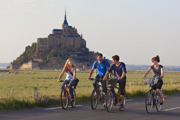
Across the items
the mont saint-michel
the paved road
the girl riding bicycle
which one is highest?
the mont saint-michel

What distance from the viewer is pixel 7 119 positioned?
895 centimetres

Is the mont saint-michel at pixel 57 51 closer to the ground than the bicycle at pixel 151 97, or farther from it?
farther from it

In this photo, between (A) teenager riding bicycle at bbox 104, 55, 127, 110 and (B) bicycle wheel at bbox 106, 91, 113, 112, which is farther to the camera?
(A) teenager riding bicycle at bbox 104, 55, 127, 110

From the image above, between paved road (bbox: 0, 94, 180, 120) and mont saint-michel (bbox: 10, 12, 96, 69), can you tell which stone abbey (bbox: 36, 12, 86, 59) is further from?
paved road (bbox: 0, 94, 180, 120)

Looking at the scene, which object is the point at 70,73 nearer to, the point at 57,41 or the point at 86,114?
the point at 86,114

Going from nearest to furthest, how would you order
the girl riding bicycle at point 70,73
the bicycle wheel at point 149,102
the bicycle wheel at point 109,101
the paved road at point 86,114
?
the paved road at point 86,114
the bicycle wheel at point 149,102
the bicycle wheel at point 109,101
the girl riding bicycle at point 70,73

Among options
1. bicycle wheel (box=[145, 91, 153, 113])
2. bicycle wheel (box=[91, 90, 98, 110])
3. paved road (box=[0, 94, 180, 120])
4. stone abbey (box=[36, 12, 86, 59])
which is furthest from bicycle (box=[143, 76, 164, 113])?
stone abbey (box=[36, 12, 86, 59])

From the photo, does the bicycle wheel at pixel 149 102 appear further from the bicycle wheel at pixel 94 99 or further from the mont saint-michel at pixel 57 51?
the mont saint-michel at pixel 57 51

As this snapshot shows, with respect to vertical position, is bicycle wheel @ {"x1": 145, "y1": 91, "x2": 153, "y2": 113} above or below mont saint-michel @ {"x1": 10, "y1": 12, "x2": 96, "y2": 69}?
below

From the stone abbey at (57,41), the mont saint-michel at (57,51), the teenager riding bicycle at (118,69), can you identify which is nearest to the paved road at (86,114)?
the teenager riding bicycle at (118,69)

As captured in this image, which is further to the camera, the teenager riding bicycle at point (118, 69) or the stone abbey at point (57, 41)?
the stone abbey at point (57, 41)

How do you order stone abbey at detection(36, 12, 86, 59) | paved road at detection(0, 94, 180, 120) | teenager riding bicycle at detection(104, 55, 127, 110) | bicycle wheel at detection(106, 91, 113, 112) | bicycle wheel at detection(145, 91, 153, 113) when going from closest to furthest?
1. paved road at detection(0, 94, 180, 120)
2. bicycle wheel at detection(145, 91, 153, 113)
3. bicycle wheel at detection(106, 91, 113, 112)
4. teenager riding bicycle at detection(104, 55, 127, 110)
5. stone abbey at detection(36, 12, 86, 59)

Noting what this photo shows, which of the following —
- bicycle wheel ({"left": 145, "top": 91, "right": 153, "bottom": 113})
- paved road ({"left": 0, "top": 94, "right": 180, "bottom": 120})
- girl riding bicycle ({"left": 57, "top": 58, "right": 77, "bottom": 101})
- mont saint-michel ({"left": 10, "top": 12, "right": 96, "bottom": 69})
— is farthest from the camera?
mont saint-michel ({"left": 10, "top": 12, "right": 96, "bottom": 69})

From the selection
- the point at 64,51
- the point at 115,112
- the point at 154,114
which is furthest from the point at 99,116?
the point at 64,51
